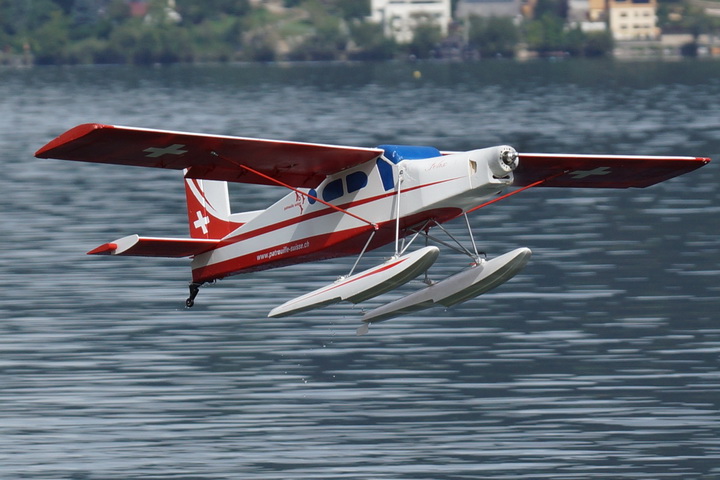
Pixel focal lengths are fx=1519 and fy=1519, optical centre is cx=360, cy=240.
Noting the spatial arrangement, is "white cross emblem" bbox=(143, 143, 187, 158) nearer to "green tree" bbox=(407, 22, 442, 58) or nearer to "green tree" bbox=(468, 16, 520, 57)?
"green tree" bbox=(468, 16, 520, 57)

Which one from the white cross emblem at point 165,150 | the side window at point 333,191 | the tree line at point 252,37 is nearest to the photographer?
the white cross emblem at point 165,150

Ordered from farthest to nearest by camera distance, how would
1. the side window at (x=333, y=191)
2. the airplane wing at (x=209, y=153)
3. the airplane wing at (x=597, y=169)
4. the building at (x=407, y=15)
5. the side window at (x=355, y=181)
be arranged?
1. the building at (x=407, y=15)
2. the airplane wing at (x=597, y=169)
3. the side window at (x=333, y=191)
4. the side window at (x=355, y=181)
5. the airplane wing at (x=209, y=153)

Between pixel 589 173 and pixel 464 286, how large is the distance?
2.63m

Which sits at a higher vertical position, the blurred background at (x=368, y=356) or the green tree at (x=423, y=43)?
the blurred background at (x=368, y=356)

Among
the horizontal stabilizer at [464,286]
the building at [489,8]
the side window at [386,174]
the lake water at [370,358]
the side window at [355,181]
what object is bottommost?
the building at [489,8]

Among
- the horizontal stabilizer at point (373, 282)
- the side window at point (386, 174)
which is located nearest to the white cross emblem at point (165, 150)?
the horizontal stabilizer at point (373, 282)

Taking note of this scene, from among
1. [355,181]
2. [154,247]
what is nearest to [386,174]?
[355,181]

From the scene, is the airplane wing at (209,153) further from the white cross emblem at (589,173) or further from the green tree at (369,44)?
the green tree at (369,44)

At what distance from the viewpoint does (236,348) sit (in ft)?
67.2

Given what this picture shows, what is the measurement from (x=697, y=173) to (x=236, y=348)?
75.2 ft

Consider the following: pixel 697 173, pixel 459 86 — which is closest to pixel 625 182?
pixel 697 173

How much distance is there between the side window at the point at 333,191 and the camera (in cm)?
1761

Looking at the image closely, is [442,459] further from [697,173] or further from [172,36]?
[172,36]

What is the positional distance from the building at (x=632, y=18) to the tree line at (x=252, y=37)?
6.69 meters
